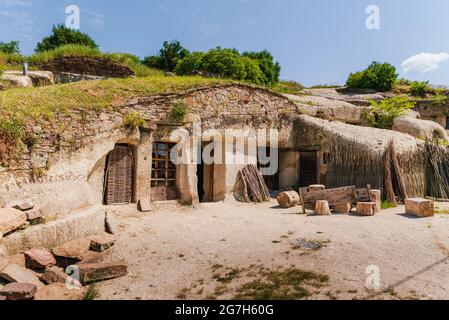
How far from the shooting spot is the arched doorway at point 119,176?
29.1ft

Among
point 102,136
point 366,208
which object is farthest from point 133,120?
point 366,208

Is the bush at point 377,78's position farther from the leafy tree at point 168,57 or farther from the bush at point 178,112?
the bush at point 178,112

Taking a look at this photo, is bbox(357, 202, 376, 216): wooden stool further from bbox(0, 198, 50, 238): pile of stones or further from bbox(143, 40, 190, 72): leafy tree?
bbox(143, 40, 190, 72): leafy tree

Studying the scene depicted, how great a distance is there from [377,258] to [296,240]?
158cm

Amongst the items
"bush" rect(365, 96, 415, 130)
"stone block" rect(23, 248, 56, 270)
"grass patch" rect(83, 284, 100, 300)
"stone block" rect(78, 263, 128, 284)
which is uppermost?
"bush" rect(365, 96, 415, 130)

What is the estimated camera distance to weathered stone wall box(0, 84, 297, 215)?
21.8 feet

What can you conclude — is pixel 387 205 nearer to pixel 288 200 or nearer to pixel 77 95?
pixel 288 200

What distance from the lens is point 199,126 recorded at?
1020 centimetres

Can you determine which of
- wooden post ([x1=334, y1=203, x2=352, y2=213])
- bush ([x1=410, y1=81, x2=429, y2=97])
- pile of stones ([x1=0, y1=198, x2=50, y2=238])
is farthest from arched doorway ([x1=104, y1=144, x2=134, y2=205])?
bush ([x1=410, y1=81, x2=429, y2=97])

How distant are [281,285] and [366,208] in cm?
483

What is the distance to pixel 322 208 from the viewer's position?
28.1 feet

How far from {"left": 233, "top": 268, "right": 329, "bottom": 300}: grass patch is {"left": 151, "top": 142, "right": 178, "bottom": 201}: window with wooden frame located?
566 centimetres

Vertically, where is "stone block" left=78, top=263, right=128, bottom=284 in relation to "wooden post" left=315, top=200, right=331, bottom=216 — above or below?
below
